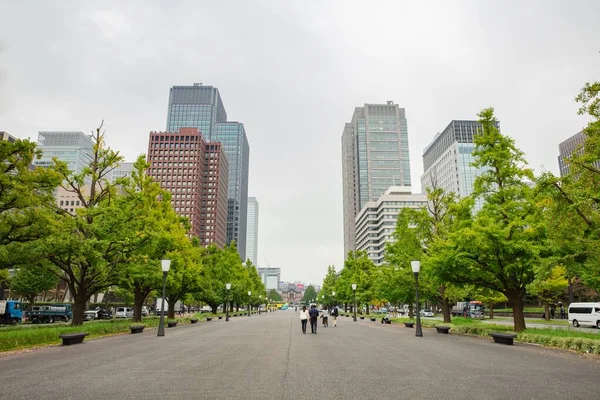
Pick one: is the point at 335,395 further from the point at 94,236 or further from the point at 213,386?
the point at 94,236

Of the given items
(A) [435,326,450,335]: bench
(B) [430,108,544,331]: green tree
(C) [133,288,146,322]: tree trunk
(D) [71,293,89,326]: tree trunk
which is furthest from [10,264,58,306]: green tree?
(B) [430,108,544,331]: green tree

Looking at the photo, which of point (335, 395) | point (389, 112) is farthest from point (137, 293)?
point (389, 112)

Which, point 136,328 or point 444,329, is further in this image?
point 444,329

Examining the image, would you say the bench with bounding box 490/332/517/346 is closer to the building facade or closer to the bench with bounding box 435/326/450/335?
the bench with bounding box 435/326/450/335

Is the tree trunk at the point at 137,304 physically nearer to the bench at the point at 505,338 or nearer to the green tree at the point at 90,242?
the green tree at the point at 90,242

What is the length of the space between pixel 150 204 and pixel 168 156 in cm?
13547

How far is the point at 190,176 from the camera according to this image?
158 meters

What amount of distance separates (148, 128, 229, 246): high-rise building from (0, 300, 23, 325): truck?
111 m

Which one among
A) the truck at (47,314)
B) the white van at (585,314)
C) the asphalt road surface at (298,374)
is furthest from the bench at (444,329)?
the truck at (47,314)

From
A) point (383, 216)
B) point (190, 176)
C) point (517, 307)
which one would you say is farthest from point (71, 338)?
point (190, 176)

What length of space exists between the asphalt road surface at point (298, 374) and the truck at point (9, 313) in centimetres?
2971

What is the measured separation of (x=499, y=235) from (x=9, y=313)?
43615 mm

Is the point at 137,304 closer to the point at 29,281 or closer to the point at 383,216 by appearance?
the point at 29,281

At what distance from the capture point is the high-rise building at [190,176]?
510ft
